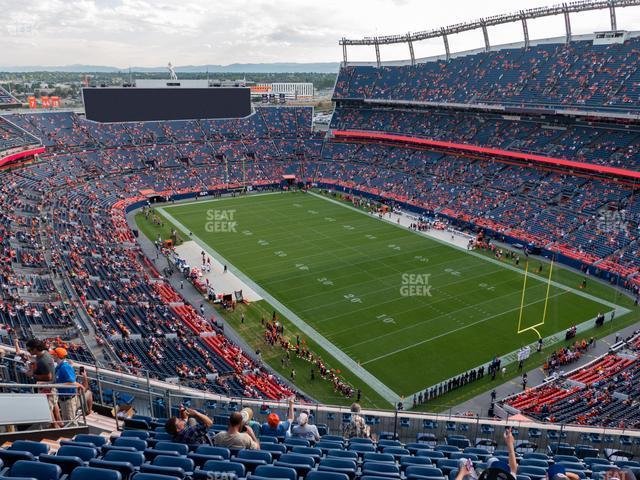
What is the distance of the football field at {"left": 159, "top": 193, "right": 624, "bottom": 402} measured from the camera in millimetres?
26047

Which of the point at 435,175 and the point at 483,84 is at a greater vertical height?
the point at 483,84

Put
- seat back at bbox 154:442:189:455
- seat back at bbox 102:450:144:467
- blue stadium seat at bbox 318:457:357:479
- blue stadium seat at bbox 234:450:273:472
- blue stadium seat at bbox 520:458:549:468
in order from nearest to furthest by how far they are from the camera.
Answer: seat back at bbox 102:450:144:467, blue stadium seat at bbox 234:450:273:472, seat back at bbox 154:442:189:455, blue stadium seat at bbox 318:457:357:479, blue stadium seat at bbox 520:458:549:468

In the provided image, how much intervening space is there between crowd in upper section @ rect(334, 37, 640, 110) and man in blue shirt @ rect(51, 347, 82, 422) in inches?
1862

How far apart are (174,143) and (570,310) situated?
52.5m

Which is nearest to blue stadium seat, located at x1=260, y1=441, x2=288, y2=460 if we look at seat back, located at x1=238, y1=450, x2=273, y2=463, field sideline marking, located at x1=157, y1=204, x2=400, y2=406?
seat back, located at x1=238, y1=450, x2=273, y2=463

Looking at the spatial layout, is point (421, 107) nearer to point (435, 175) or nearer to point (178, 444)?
point (435, 175)

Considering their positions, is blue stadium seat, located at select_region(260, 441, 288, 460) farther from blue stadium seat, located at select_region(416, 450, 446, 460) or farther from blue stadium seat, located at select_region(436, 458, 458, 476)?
blue stadium seat, located at select_region(416, 450, 446, 460)

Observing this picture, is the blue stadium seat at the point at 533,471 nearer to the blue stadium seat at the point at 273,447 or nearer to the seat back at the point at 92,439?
the blue stadium seat at the point at 273,447

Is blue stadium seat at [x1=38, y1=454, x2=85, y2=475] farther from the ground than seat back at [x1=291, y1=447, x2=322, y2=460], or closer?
farther from the ground

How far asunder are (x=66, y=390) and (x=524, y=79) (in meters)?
55.9

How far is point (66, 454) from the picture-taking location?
22.3 ft

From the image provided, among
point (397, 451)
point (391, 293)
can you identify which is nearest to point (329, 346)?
point (391, 293)

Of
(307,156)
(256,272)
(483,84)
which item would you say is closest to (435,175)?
(483,84)

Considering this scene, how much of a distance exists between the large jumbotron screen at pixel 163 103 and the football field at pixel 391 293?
24.7 meters
